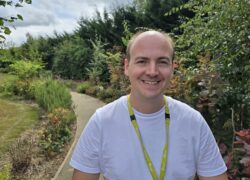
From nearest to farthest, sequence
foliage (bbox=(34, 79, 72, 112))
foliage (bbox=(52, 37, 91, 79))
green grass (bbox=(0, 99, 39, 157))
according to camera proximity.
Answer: green grass (bbox=(0, 99, 39, 157))
foliage (bbox=(34, 79, 72, 112))
foliage (bbox=(52, 37, 91, 79))

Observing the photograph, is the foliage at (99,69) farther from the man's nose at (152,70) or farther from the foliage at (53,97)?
the man's nose at (152,70)

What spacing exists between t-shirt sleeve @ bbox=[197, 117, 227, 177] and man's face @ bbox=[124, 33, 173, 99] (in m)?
0.31

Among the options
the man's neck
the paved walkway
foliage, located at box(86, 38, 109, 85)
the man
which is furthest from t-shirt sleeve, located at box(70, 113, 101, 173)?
foliage, located at box(86, 38, 109, 85)

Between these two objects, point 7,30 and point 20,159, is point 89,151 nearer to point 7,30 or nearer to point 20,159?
point 7,30

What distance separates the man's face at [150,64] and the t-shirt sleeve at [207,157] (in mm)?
308

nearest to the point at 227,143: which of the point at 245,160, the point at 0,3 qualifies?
the point at 245,160

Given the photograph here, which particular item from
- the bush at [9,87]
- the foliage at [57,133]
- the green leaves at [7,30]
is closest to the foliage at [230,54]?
the green leaves at [7,30]

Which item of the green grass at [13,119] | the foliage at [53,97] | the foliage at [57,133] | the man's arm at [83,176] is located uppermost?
the man's arm at [83,176]

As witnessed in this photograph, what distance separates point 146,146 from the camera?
1.94m

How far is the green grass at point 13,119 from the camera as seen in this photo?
8225 millimetres

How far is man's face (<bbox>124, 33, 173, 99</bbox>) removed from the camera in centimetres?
196

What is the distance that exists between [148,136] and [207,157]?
33 centimetres

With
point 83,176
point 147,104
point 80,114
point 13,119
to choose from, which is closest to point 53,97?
point 80,114

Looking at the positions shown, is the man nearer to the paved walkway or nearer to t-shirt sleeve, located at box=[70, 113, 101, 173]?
t-shirt sleeve, located at box=[70, 113, 101, 173]
